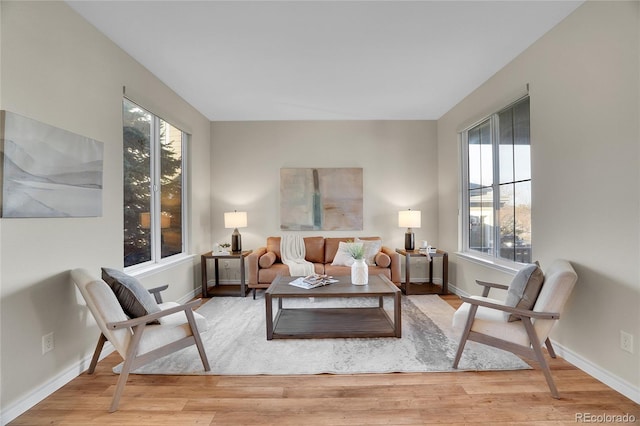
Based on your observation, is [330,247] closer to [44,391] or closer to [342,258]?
[342,258]

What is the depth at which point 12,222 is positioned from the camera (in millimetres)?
1708

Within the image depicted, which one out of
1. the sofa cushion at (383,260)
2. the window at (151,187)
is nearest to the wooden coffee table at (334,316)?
the sofa cushion at (383,260)

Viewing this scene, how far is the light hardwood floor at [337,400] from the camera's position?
1675 mm

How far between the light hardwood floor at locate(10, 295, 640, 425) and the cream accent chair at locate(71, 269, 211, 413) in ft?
0.75

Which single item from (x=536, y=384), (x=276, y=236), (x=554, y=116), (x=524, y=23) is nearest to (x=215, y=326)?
(x=276, y=236)

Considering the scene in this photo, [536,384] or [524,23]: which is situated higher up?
[524,23]

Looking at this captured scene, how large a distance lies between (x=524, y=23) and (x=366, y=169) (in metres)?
2.70

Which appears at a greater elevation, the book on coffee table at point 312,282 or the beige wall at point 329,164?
the beige wall at point 329,164

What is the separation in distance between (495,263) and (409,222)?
4.38 ft

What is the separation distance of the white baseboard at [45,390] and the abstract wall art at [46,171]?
116 cm

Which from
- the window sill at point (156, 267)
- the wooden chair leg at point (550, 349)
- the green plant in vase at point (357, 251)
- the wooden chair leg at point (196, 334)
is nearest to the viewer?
the wooden chair leg at point (196, 334)

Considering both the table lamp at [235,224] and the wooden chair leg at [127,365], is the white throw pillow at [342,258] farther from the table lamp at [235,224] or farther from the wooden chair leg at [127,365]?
the wooden chair leg at [127,365]

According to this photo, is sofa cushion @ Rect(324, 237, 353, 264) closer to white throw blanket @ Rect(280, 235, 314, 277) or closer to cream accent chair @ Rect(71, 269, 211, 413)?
white throw blanket @ Rect(280, 235, 314, 277)

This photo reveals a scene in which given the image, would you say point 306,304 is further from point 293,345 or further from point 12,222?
point 12,222
